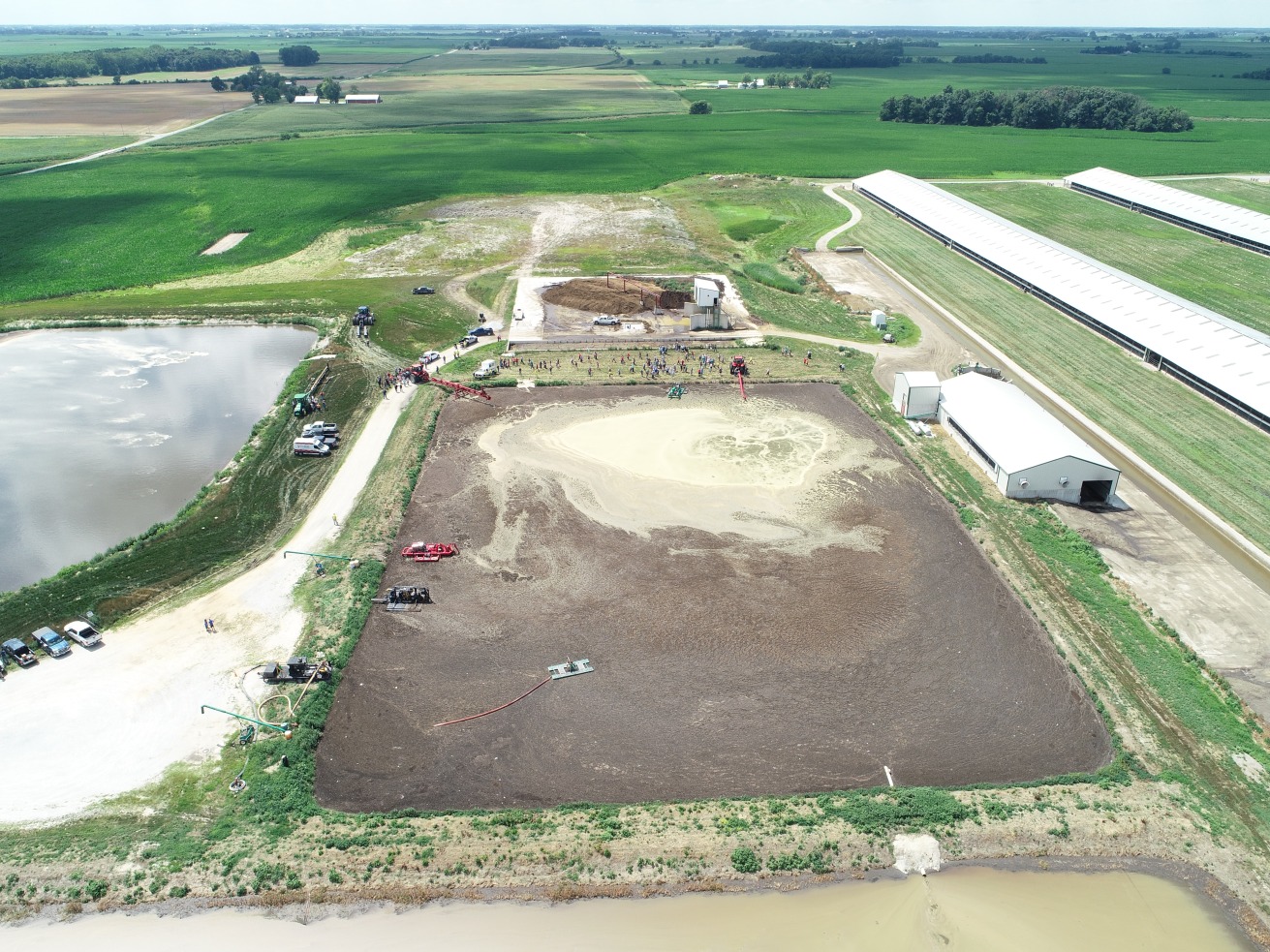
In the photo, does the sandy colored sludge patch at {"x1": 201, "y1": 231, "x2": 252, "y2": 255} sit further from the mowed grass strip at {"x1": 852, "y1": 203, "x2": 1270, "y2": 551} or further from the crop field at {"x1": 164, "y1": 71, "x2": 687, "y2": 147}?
the mowed grass strip at {"x1": 852, "y1": 203, "x2": 1270, "y2": 551}

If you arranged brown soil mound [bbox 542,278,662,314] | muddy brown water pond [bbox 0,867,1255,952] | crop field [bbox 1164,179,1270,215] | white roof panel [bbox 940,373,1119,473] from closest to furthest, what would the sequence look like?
muddy brown water pond [bbox 0,867,1255,952]
white roof panel [bbox 940,373,1119,473]
brown soil mound [bbox 542,278,662,314]
crop field [bbox 1164,179,1270,215]

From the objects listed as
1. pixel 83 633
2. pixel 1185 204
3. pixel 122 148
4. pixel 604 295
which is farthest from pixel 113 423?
pixel 122 148

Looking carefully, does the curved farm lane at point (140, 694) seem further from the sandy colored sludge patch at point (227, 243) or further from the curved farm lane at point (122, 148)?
A: the curved farm lane at point (122, 148)

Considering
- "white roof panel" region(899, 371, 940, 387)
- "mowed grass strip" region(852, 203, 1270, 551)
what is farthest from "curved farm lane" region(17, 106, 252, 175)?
"white roof panel" region(899, 371, 940, 387)

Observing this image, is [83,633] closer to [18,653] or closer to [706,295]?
[18,653]

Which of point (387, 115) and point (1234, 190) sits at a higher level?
point (387, 115)
